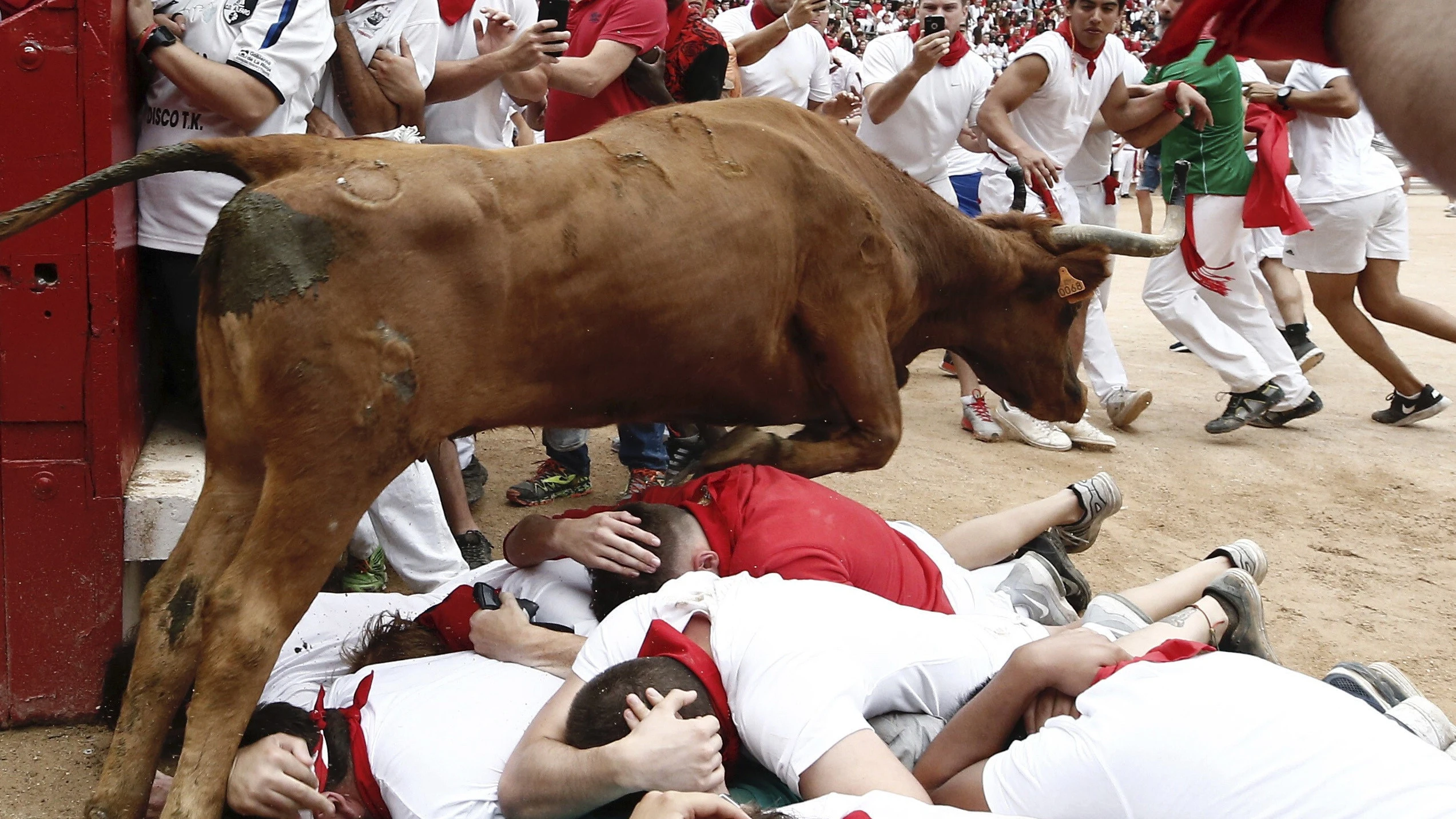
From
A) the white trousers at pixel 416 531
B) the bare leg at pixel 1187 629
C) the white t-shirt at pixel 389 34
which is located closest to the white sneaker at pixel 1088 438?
the bare leg at pixel 1187 629

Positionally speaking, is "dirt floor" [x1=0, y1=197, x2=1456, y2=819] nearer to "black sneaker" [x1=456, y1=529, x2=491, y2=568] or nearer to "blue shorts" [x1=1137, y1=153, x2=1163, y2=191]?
"black sneaker" [x1=456, y1=529, x2=491, y2=568]

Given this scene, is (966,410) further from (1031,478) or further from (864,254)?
(864,254)

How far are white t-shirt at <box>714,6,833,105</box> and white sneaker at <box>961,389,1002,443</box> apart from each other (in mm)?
2064

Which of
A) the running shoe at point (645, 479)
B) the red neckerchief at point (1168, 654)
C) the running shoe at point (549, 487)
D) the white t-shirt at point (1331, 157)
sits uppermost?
the white t-shirt at point (1331, 157)

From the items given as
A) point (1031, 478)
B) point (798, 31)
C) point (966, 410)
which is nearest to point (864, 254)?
point (1031, 478)

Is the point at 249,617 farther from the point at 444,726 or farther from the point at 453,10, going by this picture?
the point at 453,10

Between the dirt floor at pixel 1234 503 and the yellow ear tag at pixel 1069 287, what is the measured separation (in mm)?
1220

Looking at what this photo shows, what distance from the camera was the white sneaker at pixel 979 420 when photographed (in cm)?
662

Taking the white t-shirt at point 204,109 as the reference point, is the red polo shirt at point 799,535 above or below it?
below

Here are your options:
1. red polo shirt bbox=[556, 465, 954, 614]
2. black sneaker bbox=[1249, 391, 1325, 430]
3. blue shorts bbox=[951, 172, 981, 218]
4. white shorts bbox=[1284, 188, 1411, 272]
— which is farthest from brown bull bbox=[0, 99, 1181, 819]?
white shorts bbox=[1284, 188, 1411, 272]

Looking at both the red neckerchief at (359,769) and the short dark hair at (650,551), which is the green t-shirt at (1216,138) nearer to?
the short dark hair at (650,551)

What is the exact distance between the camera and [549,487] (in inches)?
208

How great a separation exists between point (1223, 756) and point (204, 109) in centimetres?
296

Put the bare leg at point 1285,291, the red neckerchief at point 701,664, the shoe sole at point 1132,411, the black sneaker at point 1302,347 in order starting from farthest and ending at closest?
1. the bare leg at point 1285,291
2. the black sneaker at point 1302,347
3. the shoe sole at point 1132,411
4. the red neckerchief at point 701,664
